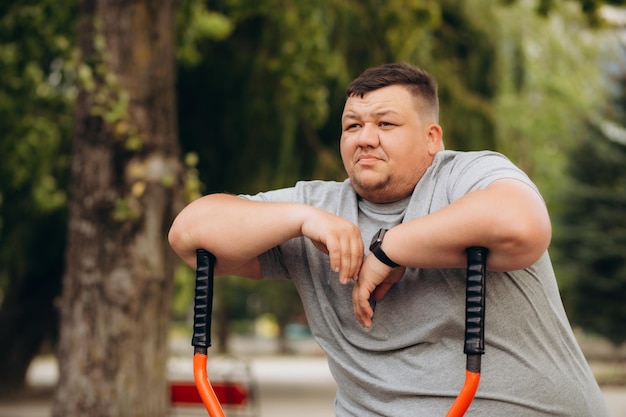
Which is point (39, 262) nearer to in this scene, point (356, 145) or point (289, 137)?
point (289, 137)

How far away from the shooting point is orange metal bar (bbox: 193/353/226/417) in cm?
211

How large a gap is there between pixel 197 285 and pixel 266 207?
245mm

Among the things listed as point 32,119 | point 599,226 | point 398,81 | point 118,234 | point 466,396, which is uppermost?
point 599,226

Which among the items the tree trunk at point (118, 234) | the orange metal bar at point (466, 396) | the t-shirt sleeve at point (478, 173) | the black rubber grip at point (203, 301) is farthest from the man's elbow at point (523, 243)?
the tree trunk at point (118, 234)

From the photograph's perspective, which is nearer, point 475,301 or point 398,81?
point 475,301

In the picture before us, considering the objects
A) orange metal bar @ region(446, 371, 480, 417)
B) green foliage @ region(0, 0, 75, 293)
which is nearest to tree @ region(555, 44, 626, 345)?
green foliage @ region(0, 0, 75, 293)

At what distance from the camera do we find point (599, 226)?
24156 mm

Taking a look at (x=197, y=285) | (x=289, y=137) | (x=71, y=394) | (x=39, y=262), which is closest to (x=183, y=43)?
(x=289, y=137)

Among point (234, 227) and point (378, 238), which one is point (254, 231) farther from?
point (378, 238)

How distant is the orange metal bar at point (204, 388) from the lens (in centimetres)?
211

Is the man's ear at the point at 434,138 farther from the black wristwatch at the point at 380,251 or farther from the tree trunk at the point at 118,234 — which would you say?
the tree trunk at the point at 118,234

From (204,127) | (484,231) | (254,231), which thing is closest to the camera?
(484,231)

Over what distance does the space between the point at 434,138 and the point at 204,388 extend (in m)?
0.75

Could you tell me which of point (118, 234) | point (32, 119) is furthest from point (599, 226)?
point (118, 234)
